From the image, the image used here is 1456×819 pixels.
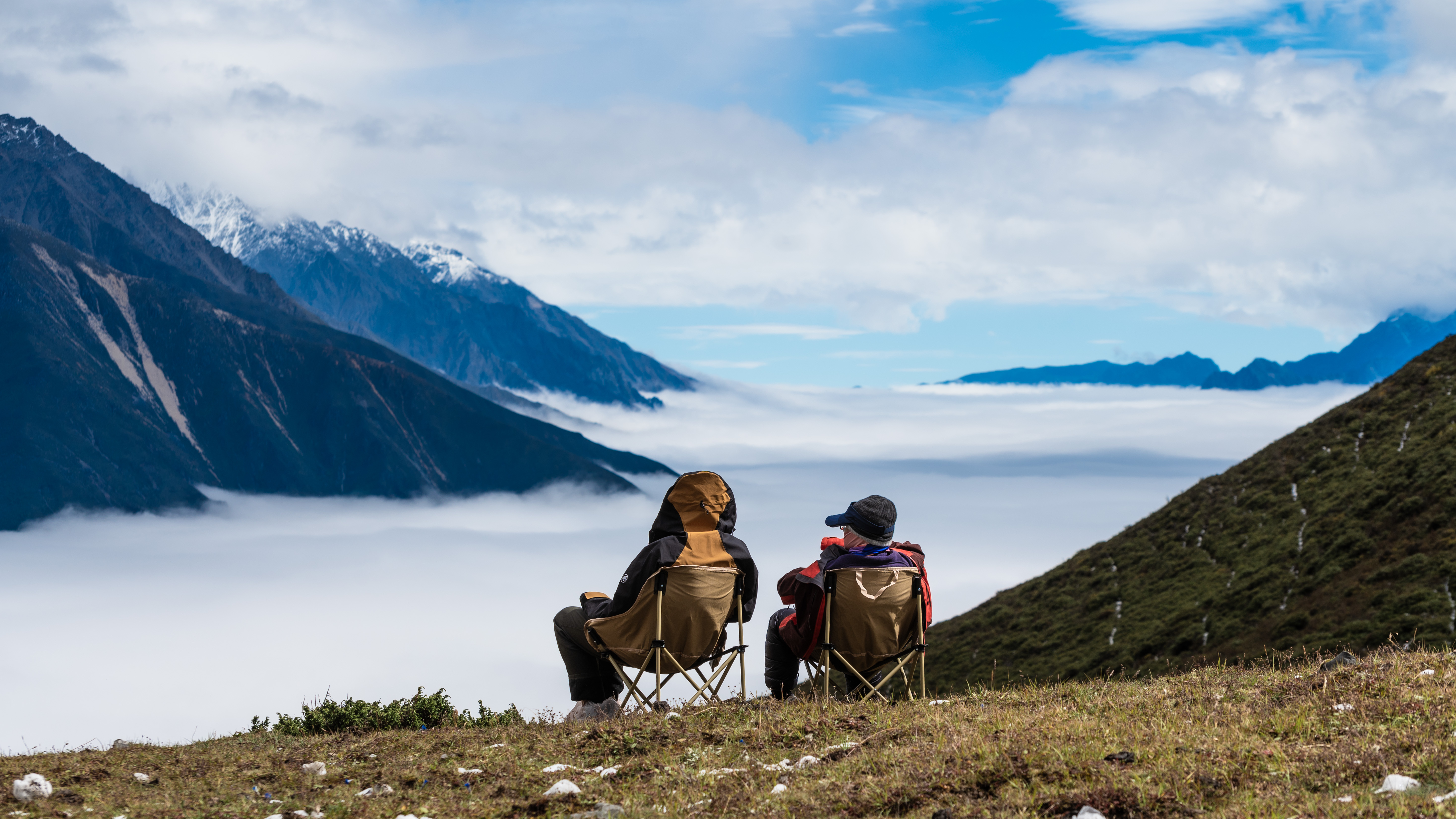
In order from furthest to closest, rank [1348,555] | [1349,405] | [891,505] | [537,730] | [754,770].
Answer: [1349,405]
[1348,555]
[891,505]
[537,730]
[754,770]

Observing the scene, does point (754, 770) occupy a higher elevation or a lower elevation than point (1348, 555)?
higher

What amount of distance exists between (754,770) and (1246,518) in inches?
1890

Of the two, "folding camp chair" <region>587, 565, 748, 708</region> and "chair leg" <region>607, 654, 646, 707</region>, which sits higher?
"folding camp chair" <region>587, 565, 748, 708</region>

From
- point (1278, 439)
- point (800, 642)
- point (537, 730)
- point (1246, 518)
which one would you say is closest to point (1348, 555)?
point (1246, 518)

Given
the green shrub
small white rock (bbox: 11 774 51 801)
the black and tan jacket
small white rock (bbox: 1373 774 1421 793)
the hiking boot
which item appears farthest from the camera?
the green shrub

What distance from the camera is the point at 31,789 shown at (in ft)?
21.8

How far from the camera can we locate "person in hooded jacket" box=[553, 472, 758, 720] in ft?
31.3

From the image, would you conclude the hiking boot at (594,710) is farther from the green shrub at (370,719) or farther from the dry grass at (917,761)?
the dry grass at (917,761)

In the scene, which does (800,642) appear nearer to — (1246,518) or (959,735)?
(959,735)

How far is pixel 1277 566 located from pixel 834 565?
122 ft

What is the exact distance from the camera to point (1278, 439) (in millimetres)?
57906

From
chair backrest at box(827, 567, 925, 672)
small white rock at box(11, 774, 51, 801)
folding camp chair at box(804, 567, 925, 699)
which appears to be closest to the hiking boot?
folding camp chair at box(804, 567, 925, 699)

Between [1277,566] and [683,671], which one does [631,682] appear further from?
[1277,566]

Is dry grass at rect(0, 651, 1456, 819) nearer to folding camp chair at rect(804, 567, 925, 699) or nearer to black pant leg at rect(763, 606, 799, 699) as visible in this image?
folding camp chair at rect(804, 567, 925, 699)
